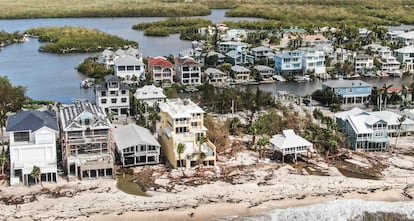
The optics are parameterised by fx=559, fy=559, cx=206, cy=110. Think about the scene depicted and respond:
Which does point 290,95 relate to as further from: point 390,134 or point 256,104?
point 390,134

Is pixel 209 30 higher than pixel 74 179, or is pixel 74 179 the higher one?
pixel 209 30

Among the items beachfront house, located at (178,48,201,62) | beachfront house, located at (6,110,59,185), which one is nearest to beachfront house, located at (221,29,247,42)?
beachfront house, located at (178,48,201,62)

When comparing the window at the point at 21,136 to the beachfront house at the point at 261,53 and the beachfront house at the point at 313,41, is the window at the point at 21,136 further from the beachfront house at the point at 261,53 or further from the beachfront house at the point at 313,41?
the beachfront house at the point at 313,41

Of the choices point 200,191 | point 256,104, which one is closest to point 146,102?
point 256,104

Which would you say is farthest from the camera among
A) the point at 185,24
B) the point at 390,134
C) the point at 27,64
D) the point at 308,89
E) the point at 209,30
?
the point at 185,24

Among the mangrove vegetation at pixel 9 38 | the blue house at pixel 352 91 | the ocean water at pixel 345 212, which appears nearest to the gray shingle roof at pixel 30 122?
the ocean water at pixel 345 212

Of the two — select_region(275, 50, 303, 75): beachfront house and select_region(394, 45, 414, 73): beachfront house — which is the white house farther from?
select_region(394, 45, 414, 73): beachfront house
